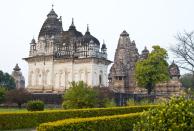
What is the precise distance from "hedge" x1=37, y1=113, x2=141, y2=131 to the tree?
30.0 metres

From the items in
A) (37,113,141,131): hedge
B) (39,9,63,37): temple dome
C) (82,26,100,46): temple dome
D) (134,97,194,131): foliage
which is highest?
(39,9,63,37): temple dome

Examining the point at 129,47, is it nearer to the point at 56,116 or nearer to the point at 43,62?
the point at 43,62

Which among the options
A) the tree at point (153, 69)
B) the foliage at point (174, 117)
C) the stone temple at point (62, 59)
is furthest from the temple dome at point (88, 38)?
the foliage at point (174, 117)

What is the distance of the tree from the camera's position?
162 feet

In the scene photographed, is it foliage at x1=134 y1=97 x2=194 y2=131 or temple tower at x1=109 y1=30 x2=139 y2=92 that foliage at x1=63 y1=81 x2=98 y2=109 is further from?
temple tower at x1=109 y1=30 x2=139 y2=92

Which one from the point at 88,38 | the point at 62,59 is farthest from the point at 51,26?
the point at 88,38

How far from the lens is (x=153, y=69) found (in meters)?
49.2

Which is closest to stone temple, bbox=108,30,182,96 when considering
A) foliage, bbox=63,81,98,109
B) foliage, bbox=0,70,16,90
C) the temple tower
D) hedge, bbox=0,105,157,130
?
the temple tower

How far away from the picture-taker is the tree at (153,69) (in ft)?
162

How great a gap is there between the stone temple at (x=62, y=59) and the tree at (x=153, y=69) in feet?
25.6

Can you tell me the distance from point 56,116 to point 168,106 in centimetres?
1377

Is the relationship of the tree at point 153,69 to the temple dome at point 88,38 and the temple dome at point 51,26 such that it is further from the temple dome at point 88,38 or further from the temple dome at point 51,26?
the temple dome at point 51,26

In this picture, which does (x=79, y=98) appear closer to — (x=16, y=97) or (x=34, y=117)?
(x=34, y=117)

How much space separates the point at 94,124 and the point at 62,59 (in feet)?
139
